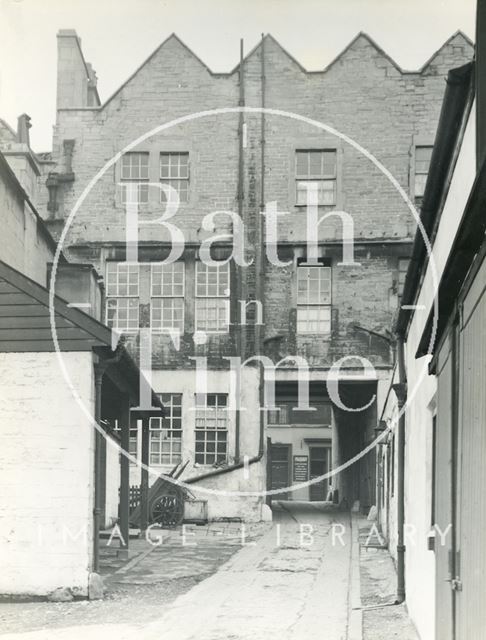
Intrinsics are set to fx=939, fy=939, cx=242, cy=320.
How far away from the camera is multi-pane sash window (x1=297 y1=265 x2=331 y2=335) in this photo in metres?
24.8

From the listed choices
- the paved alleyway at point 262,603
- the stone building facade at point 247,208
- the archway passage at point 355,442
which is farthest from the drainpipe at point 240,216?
the paved alleyway at point 262,603

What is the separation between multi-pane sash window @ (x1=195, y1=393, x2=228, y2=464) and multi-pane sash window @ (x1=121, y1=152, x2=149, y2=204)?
565cm

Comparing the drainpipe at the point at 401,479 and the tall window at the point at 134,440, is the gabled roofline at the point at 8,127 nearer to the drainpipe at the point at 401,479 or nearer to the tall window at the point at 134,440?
the tall window at the point at 134,440

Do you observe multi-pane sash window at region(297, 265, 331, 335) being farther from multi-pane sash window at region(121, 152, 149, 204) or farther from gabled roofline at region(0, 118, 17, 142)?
gabled roofline at region(0, 118, 17, 142)

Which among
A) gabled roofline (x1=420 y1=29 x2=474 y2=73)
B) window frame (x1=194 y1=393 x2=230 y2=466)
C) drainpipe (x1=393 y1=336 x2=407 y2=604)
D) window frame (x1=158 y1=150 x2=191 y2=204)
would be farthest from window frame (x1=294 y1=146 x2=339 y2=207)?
drainpipe (x1=393 y1=336 x2=407 y2=604)

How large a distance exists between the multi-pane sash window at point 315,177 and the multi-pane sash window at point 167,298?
3777 mm

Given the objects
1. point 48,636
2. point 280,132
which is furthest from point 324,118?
point 48,636

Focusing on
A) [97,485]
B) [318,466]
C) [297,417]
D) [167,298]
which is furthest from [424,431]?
[297,417]

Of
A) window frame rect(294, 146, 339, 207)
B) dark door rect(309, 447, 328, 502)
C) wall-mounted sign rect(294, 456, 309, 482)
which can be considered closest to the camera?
window frame rect(294, 146, 339, 207)

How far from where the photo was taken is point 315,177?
81.6 feet

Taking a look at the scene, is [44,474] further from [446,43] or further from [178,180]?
[446,43]

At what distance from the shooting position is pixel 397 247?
24.5m

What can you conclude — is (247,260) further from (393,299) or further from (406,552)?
(406,552)

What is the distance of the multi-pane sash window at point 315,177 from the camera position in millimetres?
24875
